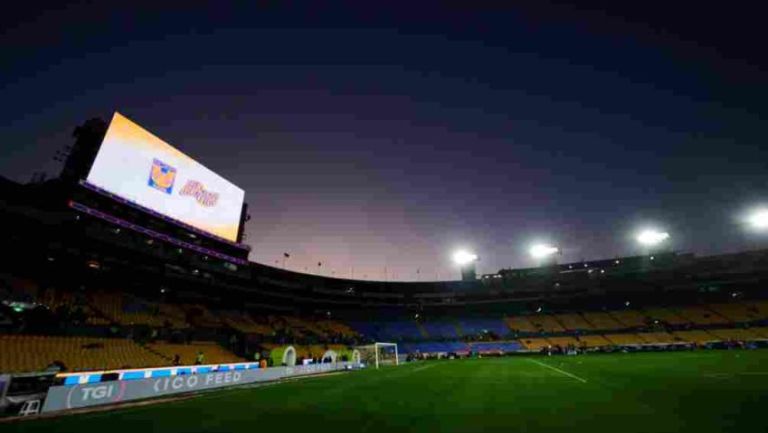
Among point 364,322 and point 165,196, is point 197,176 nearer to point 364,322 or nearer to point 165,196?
point 165,196

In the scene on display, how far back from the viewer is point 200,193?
3397 centimetres

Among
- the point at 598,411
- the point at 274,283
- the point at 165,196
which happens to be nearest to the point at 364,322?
the point at 274,283

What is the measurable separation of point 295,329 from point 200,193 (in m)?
29.2

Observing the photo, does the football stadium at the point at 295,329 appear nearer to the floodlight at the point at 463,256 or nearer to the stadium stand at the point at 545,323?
the stadium stand at the point at 545,323

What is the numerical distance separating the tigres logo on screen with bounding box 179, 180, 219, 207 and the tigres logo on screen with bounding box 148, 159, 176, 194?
1316 mm

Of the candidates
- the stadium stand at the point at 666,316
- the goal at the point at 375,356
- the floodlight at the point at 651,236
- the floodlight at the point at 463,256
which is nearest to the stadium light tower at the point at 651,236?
the floodlight at the point at 651,236

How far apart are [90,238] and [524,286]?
71.5 metres

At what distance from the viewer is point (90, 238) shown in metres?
27.6

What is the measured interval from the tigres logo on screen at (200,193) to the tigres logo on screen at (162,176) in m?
1.32

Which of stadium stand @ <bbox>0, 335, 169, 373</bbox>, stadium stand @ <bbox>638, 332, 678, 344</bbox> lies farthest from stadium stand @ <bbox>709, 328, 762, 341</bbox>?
stadium stand @ <bbox>0, 335, 169, 373</bbox>

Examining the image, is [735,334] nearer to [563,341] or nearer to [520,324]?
[563,341]

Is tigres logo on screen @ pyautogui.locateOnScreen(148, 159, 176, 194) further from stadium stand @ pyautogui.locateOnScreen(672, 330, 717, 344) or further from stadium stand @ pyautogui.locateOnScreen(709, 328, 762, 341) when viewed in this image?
stadium stand @ pyautogui.locateOnScreen(709, 328, 762, 341)

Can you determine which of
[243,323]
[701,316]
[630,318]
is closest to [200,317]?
[243,323]

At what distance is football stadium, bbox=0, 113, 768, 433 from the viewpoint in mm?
11273
